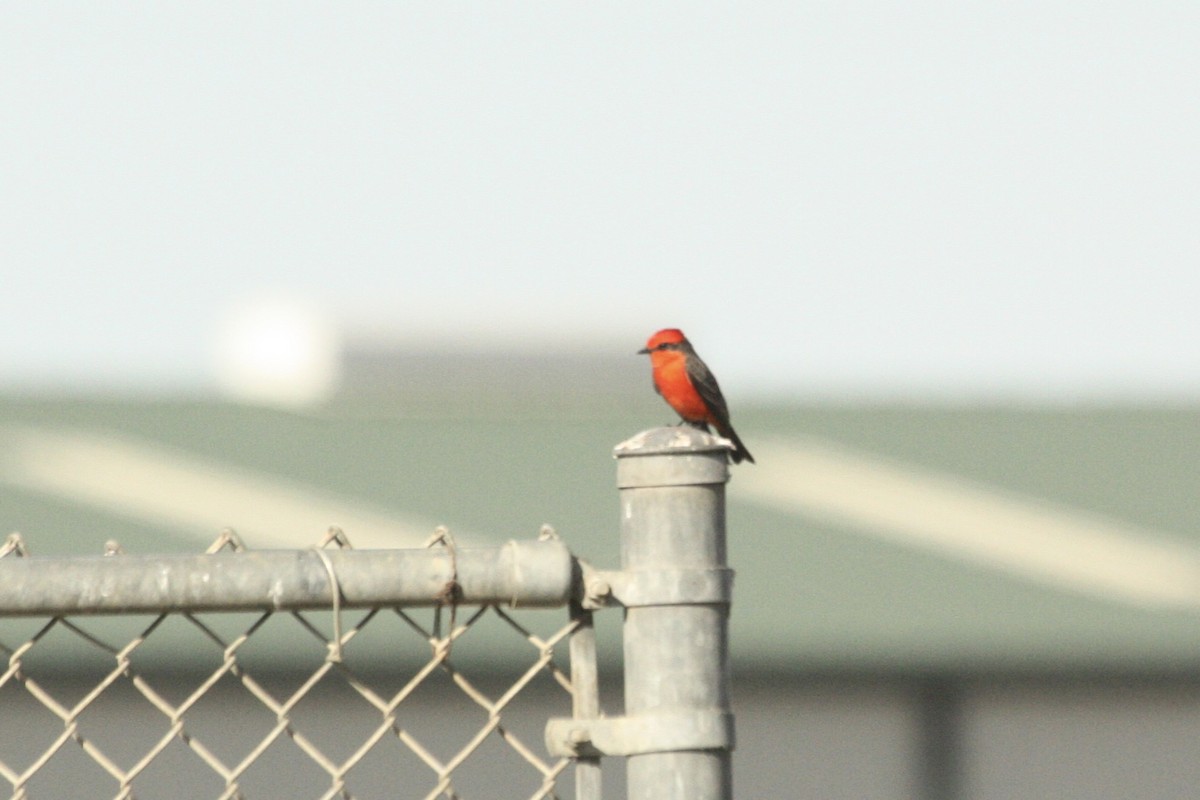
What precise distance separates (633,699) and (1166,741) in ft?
29.4

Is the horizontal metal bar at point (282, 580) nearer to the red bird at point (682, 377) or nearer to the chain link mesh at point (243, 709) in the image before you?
the red bird at point (682, 377)

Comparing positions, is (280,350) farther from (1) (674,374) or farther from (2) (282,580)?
(2) (282,580)

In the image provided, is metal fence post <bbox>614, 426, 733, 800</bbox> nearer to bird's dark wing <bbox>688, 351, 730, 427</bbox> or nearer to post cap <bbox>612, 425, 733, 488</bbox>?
post cap <bbox>612, 425, 733, 488</bbox>

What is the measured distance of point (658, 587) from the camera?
8.66ft

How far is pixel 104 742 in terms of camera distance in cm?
984

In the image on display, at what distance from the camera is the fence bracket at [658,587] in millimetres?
2635

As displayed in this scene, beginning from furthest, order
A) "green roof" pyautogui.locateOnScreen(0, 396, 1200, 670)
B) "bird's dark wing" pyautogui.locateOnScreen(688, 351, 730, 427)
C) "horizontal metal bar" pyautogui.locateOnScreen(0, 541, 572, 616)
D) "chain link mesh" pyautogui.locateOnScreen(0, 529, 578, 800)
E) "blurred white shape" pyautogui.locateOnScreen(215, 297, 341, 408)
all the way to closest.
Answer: "blurred white shape" pyautogui.locateOnScreen(215, 297, 341, 408) < "green roof" pyautogui.locateOnScreen(0, 396, 1200, 670) < "chain link mesh" pyautogui.locateOnScreen(0, 529, 578, 800) < "bird's dark wing" pyautogui.locateOnScreen(688, 351, 730, 427) < "horizontal metal bar" pyautogui.locateOnScreen(0, 541, 572, 616)

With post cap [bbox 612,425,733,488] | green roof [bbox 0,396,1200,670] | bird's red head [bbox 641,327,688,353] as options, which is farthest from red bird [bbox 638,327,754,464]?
post cap [bbox 612,425,733,488]

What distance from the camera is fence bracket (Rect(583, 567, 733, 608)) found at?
2635mm

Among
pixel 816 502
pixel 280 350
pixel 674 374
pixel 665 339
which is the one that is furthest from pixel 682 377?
pixel 280 350

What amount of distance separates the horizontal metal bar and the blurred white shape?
1126 cm

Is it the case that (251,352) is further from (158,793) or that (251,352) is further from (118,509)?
(158,793)

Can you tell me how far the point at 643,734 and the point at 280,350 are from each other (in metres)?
16.6

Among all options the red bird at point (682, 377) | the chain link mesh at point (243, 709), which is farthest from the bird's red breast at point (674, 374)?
the chain link mesh at point (243, 709)
